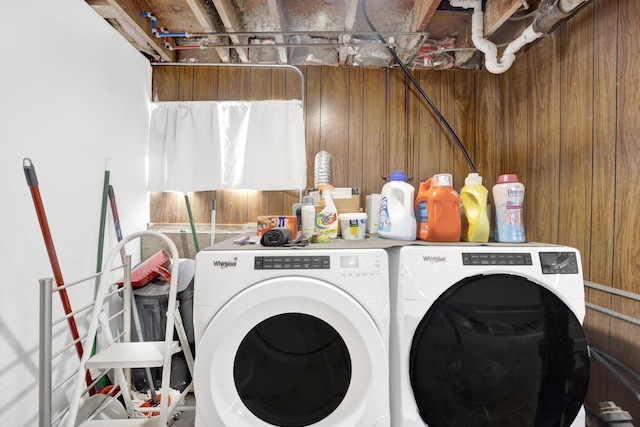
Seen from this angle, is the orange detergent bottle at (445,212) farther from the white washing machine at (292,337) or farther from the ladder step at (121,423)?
the ladder step at (121,423)

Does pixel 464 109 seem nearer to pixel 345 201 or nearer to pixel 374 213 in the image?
pixel 374 213

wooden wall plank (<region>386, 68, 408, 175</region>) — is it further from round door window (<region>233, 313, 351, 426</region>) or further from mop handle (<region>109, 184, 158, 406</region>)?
mop handle (<region>109, 184, 158, 406</region>)

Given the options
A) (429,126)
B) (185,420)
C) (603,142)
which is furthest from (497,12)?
(185,420)

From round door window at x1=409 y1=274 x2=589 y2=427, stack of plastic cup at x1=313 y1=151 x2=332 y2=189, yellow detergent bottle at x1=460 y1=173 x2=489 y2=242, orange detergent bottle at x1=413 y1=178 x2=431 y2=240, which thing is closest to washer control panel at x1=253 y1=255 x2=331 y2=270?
round door window at x1=409 y1=274 x2=589 y2=427

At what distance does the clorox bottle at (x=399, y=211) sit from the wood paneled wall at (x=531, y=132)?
0.84 metres

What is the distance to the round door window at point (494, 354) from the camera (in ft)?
3.13

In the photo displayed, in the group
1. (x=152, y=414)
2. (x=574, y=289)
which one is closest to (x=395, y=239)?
(x=574, y=289)

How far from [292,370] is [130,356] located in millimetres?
632

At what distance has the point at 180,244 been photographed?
82.7 inches

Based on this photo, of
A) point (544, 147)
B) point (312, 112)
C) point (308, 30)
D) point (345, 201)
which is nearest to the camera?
point (544, 147)

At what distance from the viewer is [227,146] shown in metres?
2.14

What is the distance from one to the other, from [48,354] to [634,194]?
7.45ft

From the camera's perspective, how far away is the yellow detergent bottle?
1225 mm

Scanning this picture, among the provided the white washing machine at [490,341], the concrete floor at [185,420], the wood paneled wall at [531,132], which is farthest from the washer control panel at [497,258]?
the concrete floor at [185,420]
